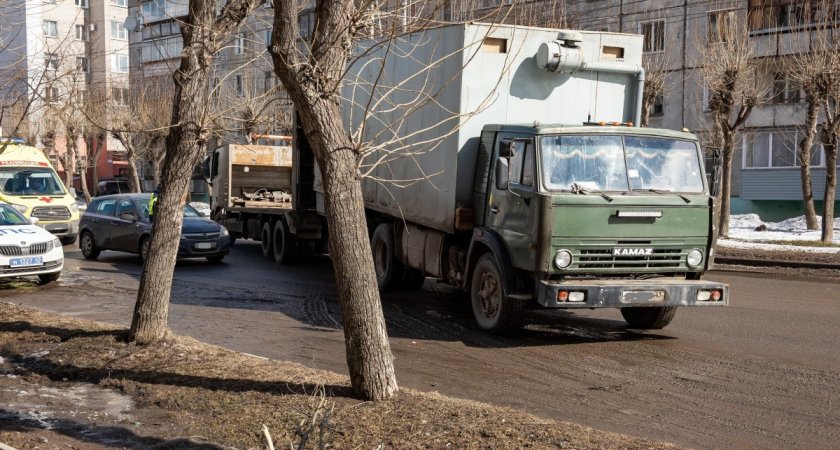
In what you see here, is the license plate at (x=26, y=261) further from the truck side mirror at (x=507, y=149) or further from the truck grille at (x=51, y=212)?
the truck side mirror at (x=507, y=149)

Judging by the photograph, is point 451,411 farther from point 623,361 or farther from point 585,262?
point 585,262

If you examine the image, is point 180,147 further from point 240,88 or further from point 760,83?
point 240,88

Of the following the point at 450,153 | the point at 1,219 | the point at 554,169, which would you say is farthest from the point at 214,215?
the point at 554,169

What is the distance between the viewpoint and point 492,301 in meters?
10.9

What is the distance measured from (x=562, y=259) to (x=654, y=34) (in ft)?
97.7

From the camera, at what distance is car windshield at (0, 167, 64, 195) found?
25.2 metres

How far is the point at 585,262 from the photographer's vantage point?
10.0 m

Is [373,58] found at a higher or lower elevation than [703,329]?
higher

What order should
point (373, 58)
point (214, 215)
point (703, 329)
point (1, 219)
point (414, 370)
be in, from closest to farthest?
point (414, 370) → point (703, 329) → point (373, 58) → point (1, 219) → point (214, 215)

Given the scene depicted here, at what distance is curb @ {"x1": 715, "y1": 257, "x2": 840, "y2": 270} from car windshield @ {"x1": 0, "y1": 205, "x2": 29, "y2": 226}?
45.4 feet

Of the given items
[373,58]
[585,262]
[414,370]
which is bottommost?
[414,370]

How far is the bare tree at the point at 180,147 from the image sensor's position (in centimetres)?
923

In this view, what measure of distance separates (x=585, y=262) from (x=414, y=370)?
7.63 ft

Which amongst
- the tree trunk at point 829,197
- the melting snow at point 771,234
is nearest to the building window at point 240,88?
the melting snow at point 771,234
